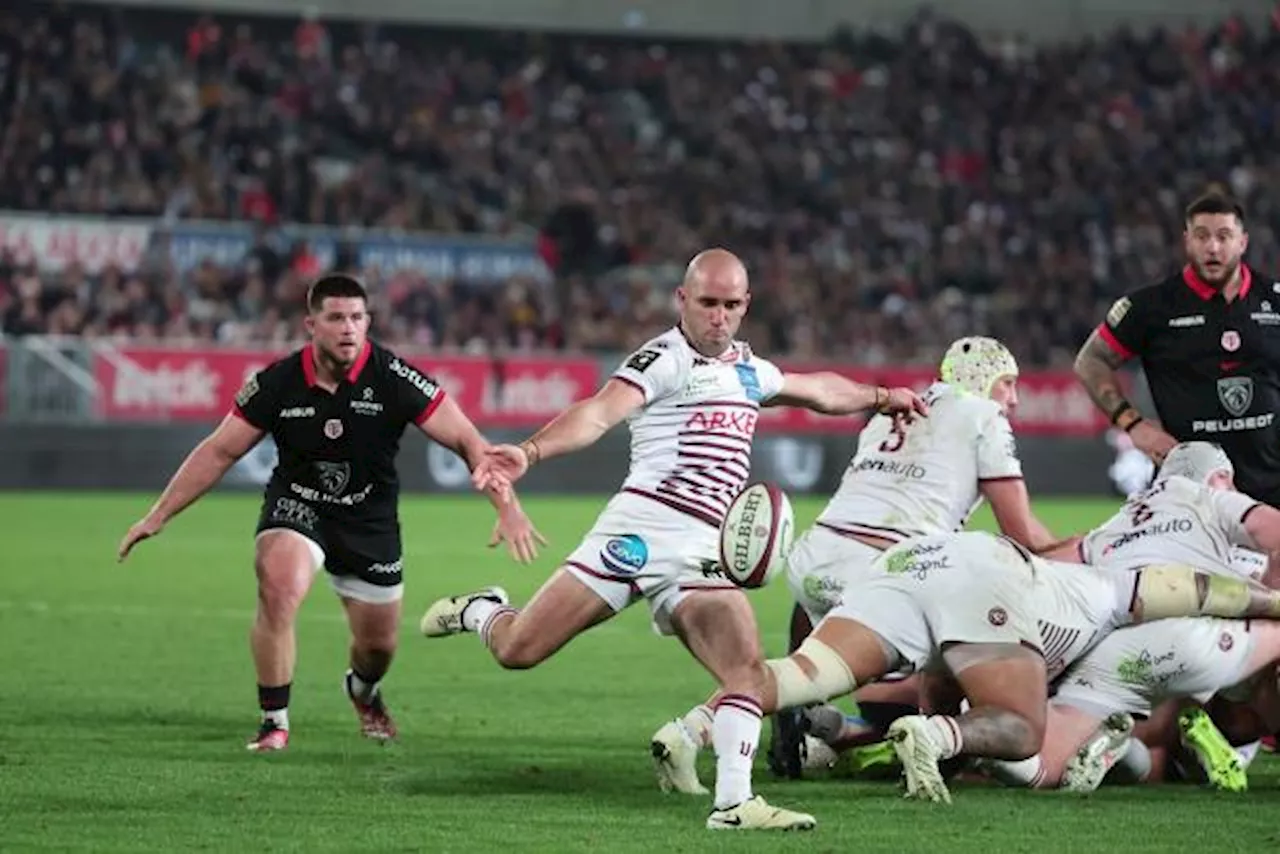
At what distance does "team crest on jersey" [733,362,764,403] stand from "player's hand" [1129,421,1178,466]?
2476 millimetres

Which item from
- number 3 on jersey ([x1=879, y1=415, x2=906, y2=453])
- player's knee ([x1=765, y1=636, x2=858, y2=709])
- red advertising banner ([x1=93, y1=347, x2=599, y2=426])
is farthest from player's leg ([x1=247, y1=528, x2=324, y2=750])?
red advertising banner ([x1=93, y1=347, x2=599, y2=426])

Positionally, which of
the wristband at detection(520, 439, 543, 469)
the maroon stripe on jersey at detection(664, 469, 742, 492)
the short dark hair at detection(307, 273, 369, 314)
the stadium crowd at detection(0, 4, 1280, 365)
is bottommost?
the maroon stripe on jersey at detection(664, 469, 742, 492)

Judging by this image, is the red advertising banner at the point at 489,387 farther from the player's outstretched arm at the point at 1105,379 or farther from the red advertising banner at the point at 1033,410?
the player's outstretched arm at the point at 1105,379

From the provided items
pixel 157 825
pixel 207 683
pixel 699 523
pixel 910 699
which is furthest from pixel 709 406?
pixel 207 683

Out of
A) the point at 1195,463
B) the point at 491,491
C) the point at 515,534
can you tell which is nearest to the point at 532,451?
the point at 491,491

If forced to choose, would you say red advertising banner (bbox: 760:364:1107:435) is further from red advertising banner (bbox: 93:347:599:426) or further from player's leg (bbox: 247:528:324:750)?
player's leg (bbox: 247:528:324:750)

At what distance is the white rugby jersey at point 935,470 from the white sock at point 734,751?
234cm

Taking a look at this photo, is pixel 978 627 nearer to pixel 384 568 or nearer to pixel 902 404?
pixel 902 404

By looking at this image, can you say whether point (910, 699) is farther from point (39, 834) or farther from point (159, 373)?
point (159, 373)

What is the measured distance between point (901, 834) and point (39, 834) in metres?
2.75

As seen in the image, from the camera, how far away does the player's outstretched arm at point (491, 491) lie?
8578 millimetres

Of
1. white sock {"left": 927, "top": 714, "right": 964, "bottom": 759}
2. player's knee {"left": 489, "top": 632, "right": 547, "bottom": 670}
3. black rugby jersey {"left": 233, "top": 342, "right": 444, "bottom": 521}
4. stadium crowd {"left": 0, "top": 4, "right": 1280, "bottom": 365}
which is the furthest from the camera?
stadium crowd {"left": 0, "top": 4, "right": 1280, "bottom": 365}

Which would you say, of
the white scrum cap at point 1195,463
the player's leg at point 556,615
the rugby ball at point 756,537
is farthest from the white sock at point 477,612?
the white scrum cap at point 1195,463

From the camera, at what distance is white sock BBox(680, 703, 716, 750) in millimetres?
8820
